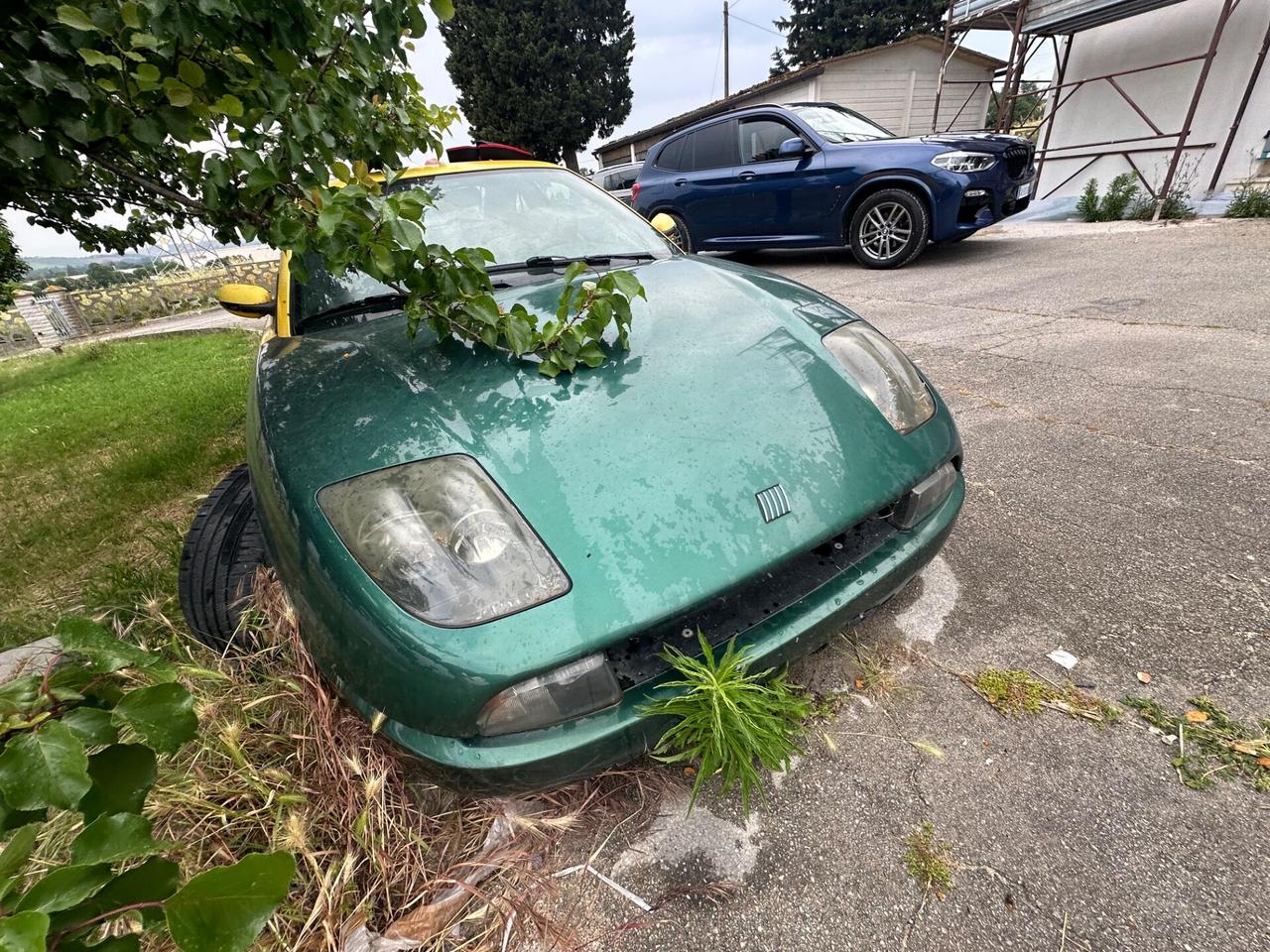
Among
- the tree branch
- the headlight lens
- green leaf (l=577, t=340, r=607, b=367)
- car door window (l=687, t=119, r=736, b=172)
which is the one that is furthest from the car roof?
car door window (l=687, t=119, r=736, b=172)

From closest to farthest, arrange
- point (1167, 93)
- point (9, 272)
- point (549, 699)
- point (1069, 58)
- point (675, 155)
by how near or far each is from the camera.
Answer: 1. point (549, 699)
2. point (9, 272)
3. point (675, 155)
4. point (1167, 93)
5. point (1069, 58)

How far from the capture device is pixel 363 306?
6.49 feet

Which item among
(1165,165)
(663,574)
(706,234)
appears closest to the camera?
(663,574)

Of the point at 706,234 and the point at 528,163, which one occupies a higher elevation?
the point at 528,163

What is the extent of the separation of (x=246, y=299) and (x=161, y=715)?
6.99 feet

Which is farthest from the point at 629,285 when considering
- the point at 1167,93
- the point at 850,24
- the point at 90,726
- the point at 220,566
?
the point at 850,24

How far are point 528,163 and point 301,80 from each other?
1.27 m

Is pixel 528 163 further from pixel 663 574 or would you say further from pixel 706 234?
pixel 706 234

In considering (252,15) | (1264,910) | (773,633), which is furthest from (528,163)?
(1264,910)

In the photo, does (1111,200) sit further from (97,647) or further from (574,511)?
(97,647)

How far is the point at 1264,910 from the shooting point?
3.27 feet

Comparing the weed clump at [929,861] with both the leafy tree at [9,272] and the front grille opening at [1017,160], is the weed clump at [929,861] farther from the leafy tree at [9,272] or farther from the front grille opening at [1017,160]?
the leafy tree at [9,272]

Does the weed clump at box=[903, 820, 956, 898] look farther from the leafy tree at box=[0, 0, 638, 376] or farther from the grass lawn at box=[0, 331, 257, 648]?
the grass lawn at box=[0, 331, 257, 648]

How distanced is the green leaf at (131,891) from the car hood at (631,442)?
549mm
